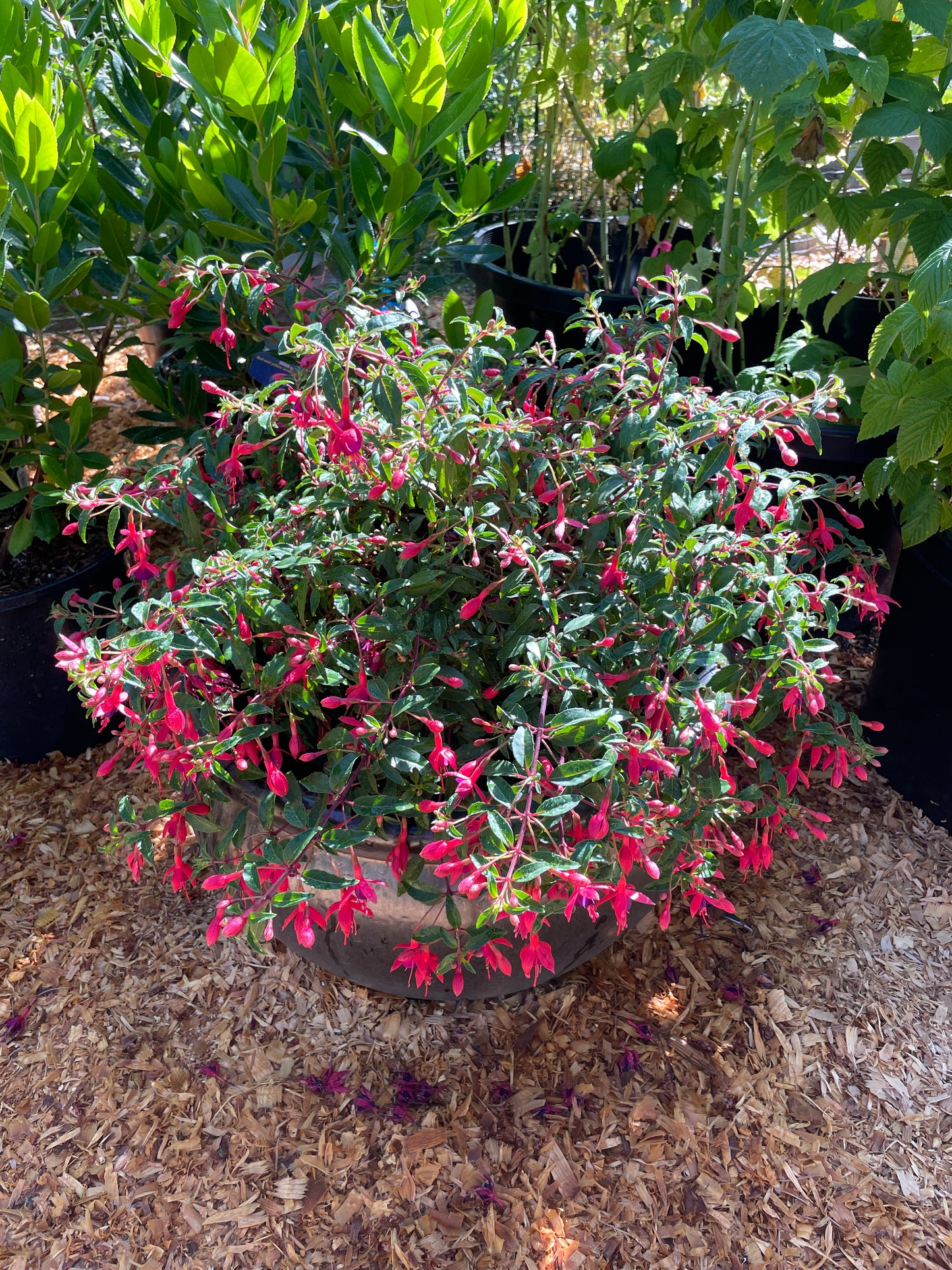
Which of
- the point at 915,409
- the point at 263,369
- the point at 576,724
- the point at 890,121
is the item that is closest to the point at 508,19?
the point at 890,121

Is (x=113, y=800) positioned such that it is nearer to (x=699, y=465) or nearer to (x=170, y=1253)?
(x=170, y=1253)

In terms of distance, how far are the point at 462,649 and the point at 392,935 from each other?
367 mm

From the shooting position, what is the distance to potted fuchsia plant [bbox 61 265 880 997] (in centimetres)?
90

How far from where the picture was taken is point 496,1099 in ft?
4.22

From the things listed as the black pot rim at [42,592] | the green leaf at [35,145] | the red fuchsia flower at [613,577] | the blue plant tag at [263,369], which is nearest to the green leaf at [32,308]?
the green leaf at [35,145]

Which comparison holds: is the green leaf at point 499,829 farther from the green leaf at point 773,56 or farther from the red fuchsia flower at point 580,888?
the green leaf at point 773,56

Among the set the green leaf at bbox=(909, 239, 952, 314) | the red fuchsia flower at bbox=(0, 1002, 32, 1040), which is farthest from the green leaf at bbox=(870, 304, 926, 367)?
the red fuchsia flower at bbox=(0, 1002, 32, 1040)

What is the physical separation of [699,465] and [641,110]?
1.50 m

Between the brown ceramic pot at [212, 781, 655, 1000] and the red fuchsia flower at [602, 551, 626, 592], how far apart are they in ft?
1.14

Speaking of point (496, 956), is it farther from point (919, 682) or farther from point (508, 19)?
point (508, 19)

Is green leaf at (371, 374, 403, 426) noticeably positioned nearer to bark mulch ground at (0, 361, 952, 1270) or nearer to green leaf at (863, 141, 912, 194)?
bark mulch ground at (0, 361, 952, 1270)

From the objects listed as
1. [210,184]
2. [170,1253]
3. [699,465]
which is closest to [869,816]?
[699,465]

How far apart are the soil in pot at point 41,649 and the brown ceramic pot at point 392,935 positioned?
68 centimetres

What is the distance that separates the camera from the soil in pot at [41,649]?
5.43 feet
